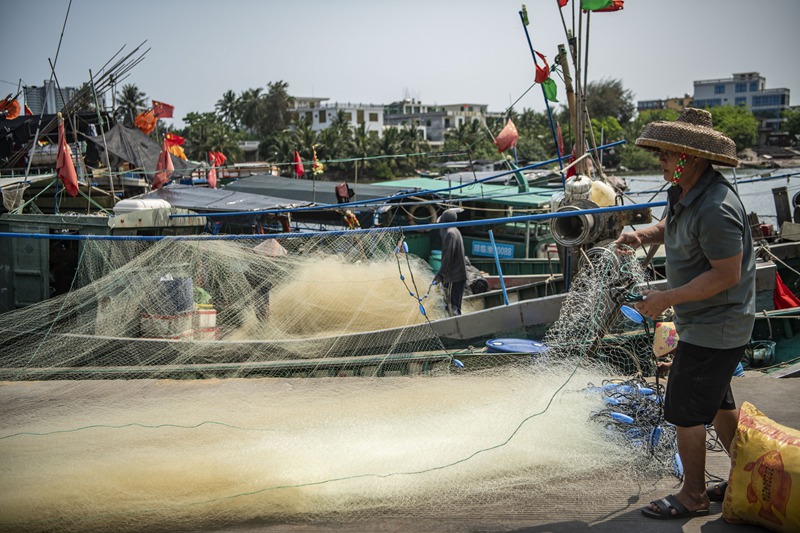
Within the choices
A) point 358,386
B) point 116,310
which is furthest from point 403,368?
point 116,310

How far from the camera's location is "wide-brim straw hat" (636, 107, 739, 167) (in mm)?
2637

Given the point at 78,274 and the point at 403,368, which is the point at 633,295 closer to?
the point at 403,368

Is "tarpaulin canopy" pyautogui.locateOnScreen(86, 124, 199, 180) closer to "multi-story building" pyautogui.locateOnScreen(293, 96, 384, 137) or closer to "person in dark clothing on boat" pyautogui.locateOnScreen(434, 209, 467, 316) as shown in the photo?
"person in dark clothing on boat" pyautogui.locateOnScreen(434, 209, 467, 316)

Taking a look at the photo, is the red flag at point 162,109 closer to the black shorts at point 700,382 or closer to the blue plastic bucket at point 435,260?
the blue plastic bucket at point 435,260

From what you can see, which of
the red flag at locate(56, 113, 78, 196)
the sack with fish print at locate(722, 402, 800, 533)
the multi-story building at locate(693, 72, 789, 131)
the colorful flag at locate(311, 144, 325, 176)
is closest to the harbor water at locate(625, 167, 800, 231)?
the sack with fish print at locate(722, 402, 800, 533)

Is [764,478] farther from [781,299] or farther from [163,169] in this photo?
[163,169]

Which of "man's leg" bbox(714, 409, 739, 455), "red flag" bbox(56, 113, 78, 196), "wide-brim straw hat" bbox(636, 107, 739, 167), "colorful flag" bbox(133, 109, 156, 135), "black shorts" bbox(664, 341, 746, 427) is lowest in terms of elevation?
"man's leg" bbox(714, 409, 739, 455)

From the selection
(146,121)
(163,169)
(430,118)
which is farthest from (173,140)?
(430,118)

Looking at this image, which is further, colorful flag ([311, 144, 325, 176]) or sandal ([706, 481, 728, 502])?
colorful flag ([311, 144, 325, 176])

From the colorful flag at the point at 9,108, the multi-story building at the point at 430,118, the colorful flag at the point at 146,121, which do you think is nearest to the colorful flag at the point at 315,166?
the colorful flag at the point at 146,121

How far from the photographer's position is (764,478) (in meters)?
2.56

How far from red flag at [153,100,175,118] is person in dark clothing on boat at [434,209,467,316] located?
391 inches

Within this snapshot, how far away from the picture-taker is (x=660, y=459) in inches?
126

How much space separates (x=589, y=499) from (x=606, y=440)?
453mm
